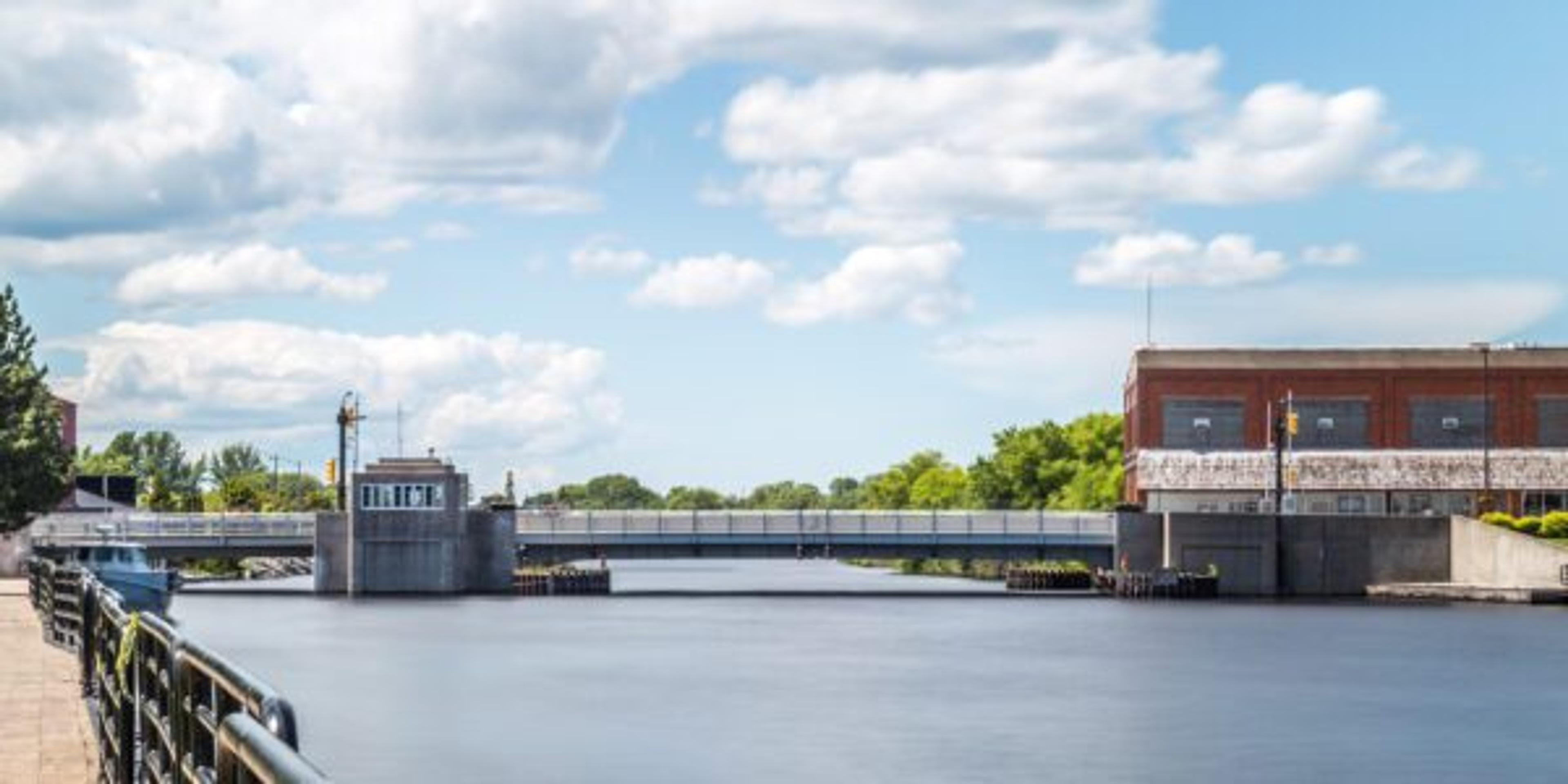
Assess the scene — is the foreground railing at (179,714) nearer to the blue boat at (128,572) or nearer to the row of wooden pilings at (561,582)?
the blue boat at (128,572)

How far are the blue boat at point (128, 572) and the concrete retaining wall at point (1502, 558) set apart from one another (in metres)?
78.5

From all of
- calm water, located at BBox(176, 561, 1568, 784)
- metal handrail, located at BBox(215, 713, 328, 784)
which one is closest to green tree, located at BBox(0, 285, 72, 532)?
calm water, located at BBox(176, 561, 1568, 784)

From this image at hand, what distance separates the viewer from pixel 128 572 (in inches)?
→ 3132

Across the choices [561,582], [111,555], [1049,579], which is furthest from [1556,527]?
[111,555]

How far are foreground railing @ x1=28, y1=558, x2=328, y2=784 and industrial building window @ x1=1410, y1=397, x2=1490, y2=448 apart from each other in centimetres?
13975

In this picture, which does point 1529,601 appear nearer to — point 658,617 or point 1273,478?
point 1273,478

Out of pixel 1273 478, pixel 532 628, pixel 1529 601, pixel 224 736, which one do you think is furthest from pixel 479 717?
pixel 1273 478

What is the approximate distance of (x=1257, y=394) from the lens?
157750mm

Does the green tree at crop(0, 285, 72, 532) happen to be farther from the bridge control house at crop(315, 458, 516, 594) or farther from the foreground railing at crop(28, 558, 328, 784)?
the foreground railing at crop(28, 558, 328, 784)

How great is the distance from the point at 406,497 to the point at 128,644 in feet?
424

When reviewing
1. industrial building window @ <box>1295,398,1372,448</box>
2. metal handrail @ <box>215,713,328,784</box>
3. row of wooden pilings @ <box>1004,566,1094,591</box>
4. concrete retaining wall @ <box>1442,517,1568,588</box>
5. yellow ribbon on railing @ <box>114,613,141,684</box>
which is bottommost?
row of wooden pilings @ <box>1004,566,1094,591</box>

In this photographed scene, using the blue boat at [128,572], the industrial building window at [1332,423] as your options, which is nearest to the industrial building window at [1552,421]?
the industrial building window at [1332,423]

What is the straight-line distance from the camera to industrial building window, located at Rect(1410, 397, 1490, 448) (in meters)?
157

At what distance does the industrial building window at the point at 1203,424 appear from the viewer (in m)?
158
